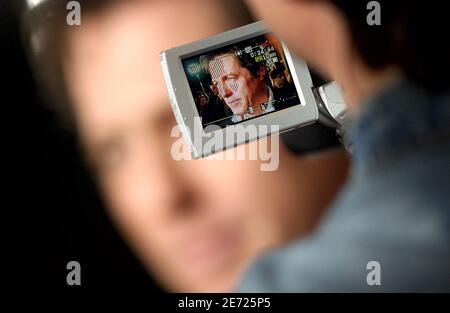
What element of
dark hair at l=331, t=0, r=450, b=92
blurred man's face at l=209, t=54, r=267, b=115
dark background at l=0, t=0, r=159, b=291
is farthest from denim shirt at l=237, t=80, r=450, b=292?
dark background at l=0, t=0, r=159, b=291

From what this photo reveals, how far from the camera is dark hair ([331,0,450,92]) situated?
594 millimetres

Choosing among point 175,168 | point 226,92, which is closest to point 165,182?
point 175,168

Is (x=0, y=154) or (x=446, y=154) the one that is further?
(x=0, y=154)

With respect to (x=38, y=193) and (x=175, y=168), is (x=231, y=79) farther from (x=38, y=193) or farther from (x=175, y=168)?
(x=38, y=193)

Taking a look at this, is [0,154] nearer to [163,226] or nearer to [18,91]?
[18,91]

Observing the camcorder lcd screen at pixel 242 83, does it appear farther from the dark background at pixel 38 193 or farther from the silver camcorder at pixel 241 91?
the dark background at pixel 38 193

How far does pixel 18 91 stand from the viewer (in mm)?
942

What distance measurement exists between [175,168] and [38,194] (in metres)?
0.22

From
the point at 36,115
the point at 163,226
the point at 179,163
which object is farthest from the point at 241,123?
the point at 36,115

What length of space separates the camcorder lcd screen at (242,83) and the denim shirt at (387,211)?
0.33m

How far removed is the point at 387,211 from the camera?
1.61ft

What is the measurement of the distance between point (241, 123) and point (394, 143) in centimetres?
38

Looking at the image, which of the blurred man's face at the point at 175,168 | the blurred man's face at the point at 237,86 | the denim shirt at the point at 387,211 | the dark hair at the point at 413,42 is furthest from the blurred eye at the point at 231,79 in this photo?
the denim shirt at the point at 387,211

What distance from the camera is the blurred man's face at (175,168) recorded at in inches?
36.7
